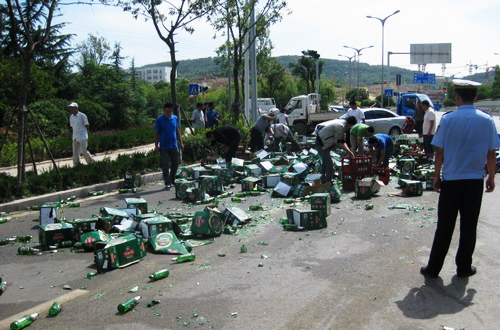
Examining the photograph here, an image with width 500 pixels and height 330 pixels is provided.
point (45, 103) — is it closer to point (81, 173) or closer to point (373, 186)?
point (81, 173)

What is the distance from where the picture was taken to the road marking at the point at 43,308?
15.2 ft

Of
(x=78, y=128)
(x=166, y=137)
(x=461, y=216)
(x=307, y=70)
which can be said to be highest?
(x=307, y=70)

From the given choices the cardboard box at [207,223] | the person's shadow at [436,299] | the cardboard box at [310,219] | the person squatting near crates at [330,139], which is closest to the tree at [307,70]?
the person squatting near crates at [330,139]

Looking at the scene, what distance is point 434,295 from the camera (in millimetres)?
4895

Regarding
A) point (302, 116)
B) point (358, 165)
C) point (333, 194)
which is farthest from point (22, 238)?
point (302, 116)

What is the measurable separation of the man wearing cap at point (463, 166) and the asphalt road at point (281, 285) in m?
0.38

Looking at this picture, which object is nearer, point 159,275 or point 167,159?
point 159,275

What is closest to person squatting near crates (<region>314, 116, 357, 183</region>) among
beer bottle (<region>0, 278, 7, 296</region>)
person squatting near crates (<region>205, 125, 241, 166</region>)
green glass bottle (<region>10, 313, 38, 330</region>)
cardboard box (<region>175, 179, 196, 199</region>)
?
cardboard box (<region>175, 179, 196, 199</region>)

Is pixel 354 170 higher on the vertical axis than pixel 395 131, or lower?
higher

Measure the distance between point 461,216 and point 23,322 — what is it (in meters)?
4.10

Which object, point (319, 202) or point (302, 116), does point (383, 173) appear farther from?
point (302, 116)

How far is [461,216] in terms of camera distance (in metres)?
A: 5.20

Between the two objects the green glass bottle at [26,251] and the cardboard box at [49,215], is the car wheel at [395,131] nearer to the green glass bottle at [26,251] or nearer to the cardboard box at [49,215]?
the cardboard box at [49,215]

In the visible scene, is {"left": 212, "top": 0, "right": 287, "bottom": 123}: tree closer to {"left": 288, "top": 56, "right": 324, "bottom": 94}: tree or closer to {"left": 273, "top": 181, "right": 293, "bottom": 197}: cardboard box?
{"left": 273, "top": 181, "right": 293, "bottom": 197}: cardboard box
